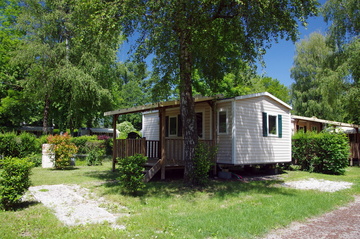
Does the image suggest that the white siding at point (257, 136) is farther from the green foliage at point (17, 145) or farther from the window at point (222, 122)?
the green foliage at point (17, 145)

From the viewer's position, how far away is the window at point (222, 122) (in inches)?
450

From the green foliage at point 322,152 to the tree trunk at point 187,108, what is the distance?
7329 mm

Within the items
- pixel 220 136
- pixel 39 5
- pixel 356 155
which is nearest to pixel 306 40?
pixel 356 155

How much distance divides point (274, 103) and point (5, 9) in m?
21.6

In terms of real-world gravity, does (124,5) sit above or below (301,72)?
below

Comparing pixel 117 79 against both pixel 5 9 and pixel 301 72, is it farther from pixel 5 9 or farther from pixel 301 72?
pixel 301 72

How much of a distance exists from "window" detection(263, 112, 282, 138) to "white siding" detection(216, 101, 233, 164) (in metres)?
2.06

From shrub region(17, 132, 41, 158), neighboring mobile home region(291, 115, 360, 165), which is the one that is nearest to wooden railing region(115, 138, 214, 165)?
shrub region(17, 132, 41, 158)

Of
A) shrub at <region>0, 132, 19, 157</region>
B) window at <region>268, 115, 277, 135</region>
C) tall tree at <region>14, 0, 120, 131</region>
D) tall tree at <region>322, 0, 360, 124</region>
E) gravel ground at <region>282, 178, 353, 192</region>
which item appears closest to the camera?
gravel ground at <region>282, 178, 353, 192</region>

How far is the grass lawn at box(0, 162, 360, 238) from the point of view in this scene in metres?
4.70

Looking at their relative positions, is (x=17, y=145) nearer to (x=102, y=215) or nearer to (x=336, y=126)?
(x=102, y=215)

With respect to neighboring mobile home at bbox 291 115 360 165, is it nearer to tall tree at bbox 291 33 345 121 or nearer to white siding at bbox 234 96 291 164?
white siding at bbox 234 96 291 164

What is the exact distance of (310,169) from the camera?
13477 millimetres

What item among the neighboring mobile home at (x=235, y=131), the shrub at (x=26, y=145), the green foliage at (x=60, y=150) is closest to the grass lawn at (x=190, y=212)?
the neighboring mobile home at (x=235, y=131)
